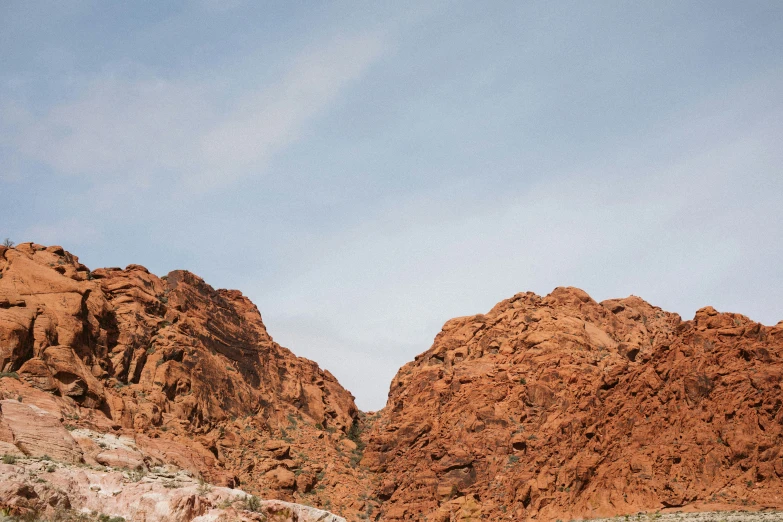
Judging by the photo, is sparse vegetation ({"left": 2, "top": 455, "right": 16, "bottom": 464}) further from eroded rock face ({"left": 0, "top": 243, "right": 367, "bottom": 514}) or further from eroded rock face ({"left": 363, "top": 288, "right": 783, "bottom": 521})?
eroded rock face ({"left": 363, "top": 288, "right": 783, "bottom": 521})

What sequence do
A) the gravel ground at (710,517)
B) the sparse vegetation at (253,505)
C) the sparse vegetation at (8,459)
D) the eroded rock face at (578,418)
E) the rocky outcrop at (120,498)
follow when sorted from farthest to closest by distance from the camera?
the eroded rock face at (578,418) < the gravel ground at (710,517) < the sparse vegetation at (253,505) < the sparse vegetation at (8,459) < the rocky outcrop at (120,498)

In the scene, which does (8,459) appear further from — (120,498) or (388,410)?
(388,410)

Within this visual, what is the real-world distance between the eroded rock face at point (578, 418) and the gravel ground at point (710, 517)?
62.7 inches

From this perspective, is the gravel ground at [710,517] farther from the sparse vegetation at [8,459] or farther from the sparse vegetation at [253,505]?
the sparse vegetation at [8,459]

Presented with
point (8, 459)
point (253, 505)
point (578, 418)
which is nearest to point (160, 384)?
point (253, 505)

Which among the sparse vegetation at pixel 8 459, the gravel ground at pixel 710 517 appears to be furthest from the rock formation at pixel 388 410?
the gravel ground at pixel 710 517

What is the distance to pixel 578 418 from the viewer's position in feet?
192

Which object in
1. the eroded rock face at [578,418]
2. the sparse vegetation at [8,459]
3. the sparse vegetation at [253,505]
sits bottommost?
the sparse vegetation at [253,505]

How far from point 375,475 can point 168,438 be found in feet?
68.3

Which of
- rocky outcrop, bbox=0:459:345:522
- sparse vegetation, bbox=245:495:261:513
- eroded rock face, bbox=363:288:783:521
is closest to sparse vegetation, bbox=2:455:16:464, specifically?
rocky outcrop, bbox=0:459:345:522

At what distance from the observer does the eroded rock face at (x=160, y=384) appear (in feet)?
134

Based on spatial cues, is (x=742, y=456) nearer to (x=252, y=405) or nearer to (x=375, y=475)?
(x=375, y=475)

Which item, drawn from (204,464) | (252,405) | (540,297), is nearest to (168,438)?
(204,464)

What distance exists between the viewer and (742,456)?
46719 millimetres
